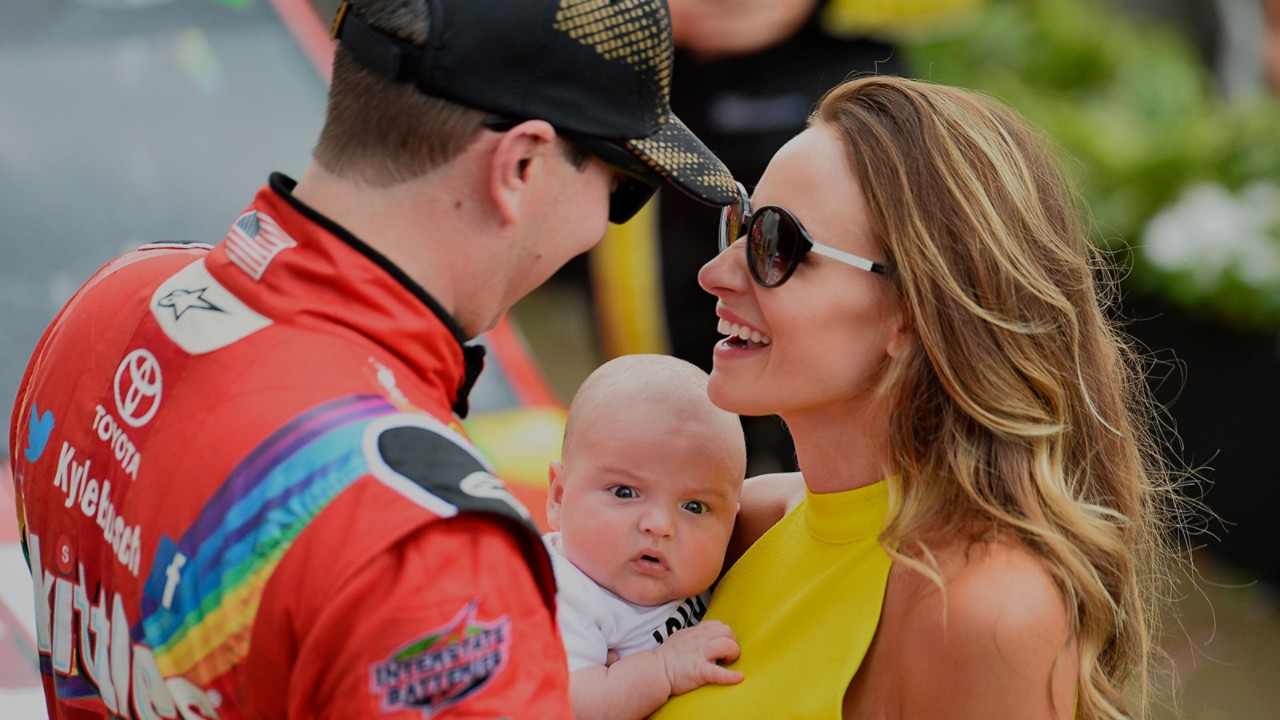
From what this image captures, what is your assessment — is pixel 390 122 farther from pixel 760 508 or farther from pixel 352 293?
pixel 760 508

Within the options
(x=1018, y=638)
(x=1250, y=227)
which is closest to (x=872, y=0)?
(x=1250, y=227)

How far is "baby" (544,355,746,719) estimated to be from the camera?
2.02 m

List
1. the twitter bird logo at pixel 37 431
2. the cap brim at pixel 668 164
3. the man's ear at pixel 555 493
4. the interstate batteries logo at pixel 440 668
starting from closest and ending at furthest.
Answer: the interstate batteries logo at pixel 440 668
the cap brim at pixel 668 164
the twitter bird logo at pixel 37 431
the man's ear at pixel 555 493

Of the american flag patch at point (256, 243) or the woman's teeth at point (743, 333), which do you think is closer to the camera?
the american flag patch at point (256, 243)

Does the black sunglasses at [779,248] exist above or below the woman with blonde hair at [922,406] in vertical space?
above

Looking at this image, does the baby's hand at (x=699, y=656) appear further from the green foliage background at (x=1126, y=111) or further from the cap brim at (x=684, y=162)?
the green foliage background at (x=1126, y=111)

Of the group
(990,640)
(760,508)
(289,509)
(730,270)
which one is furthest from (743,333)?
(289,509)

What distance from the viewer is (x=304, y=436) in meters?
1.37

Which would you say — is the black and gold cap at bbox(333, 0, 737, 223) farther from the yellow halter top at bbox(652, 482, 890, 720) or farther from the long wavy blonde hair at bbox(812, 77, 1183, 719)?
the yellow halter top at bbox(652, 482, 890, 720)

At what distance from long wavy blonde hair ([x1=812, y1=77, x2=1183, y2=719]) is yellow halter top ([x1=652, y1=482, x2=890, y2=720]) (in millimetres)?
91

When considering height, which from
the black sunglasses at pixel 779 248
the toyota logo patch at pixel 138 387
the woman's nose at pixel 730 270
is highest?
the toyota logo patch at pixel 138 387

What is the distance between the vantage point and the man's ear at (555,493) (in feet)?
7.36

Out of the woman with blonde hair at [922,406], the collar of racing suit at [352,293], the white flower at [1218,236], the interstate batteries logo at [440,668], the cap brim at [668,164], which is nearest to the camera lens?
the interstate batteries logo at [440,668]

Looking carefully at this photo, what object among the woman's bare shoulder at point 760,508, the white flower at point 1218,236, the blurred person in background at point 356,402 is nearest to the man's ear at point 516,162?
the blurred person in background at point 356,402
